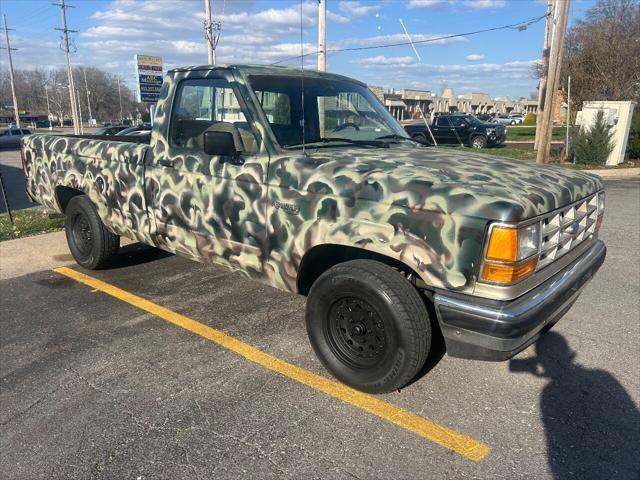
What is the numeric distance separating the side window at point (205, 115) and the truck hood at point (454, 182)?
0.62 metres

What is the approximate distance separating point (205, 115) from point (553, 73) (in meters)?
13.7

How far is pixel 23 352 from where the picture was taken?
366 cm

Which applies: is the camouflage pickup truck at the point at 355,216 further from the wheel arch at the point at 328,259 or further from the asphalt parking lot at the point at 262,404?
the asphalt parking lot at the point at 262,404

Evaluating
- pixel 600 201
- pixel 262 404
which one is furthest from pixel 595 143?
pixel 262 404

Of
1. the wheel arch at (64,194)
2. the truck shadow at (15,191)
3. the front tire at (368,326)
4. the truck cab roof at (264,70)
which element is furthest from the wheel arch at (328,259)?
the truck shadow at (15,191)

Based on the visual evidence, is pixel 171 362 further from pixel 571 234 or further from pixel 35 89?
pixel 35 89

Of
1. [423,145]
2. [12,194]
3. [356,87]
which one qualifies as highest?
[356,87]

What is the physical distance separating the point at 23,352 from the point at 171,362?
115 centimetres

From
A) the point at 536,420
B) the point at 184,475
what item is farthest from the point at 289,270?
the point at 536,420

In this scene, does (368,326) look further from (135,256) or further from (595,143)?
(595,143)

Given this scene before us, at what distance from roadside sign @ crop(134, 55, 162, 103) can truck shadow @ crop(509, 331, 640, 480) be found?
21092 mm

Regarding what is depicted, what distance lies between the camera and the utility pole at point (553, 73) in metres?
14.1

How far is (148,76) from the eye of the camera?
2241cm

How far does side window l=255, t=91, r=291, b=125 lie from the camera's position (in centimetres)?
356
